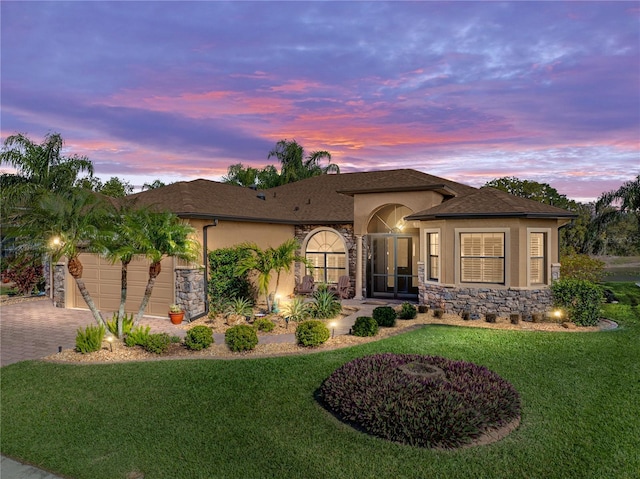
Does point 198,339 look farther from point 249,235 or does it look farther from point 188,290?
point 249,235

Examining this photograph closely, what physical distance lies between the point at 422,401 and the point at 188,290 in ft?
28.6

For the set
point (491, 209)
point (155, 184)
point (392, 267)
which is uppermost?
point (155, 184)

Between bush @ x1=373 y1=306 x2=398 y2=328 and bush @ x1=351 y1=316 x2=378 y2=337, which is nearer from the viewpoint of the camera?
bush @ x1=351 y1=316 x2=378 y2=337

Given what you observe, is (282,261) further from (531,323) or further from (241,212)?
(531,323)

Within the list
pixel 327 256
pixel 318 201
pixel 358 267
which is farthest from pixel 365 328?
pixel 318 201

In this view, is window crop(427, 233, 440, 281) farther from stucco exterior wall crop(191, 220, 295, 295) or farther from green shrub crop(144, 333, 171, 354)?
green shrub crop(144, 333, 171, 354)

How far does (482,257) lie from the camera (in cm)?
1309

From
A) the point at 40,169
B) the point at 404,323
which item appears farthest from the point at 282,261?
the point at 40,169

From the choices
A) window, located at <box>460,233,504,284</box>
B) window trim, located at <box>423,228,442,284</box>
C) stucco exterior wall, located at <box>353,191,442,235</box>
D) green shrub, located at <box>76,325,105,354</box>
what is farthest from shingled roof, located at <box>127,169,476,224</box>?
green shrub, located at <box>76,325,105,354</box>

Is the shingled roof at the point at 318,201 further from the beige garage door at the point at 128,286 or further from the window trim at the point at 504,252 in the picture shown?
A: the beige garage door at the point at 128,286

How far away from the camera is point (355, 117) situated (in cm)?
1730

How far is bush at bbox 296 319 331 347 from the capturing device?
922 centimetres

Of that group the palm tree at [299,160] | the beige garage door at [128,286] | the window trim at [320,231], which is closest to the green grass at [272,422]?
the beige garage door at [128,286]

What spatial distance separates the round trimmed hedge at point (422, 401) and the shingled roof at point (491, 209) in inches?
277
